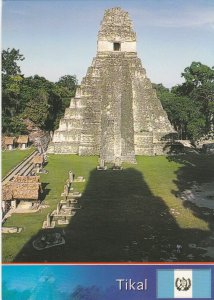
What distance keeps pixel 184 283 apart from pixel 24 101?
44416 mm

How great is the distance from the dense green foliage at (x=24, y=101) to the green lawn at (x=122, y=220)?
777 inches

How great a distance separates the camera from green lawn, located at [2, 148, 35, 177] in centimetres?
3133

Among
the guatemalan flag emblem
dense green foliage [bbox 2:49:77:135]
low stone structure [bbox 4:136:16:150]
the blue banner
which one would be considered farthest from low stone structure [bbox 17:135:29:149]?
the guatemalan flag emblem

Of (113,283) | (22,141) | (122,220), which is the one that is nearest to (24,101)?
(22,141)

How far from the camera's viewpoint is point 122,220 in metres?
18.1

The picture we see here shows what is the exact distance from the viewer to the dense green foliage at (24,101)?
48.0 meters

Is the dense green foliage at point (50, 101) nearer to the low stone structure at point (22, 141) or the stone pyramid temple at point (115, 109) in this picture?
the low stone structure at point (22, 141)

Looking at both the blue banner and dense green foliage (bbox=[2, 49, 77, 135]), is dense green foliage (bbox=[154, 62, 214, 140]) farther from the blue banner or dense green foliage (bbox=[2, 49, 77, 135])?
the blue banner

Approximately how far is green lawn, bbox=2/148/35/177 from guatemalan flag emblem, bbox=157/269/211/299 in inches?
812

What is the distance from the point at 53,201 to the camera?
21.3 m

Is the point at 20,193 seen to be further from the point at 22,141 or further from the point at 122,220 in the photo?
the point at 22,141

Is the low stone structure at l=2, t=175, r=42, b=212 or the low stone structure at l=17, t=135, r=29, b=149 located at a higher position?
the low stone structure at l=17, t=135, r=29, b=149

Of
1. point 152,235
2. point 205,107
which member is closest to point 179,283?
point 152,235

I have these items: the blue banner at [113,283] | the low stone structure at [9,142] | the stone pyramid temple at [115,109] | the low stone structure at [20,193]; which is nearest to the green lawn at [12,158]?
the low stone structure at [9,142]
